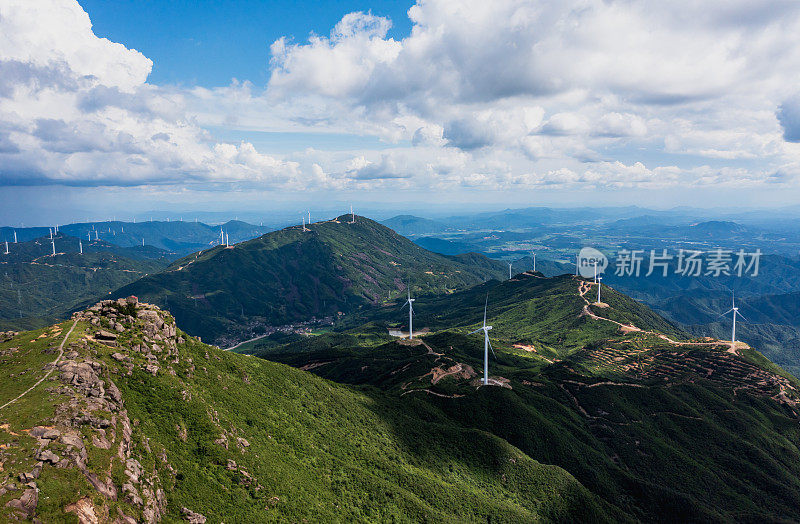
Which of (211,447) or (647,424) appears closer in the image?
(211,447)

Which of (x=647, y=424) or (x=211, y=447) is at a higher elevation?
(x=211, y=447)

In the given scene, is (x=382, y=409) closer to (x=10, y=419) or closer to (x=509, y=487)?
(x=509, y=487)

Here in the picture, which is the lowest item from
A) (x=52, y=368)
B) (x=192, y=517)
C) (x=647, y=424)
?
(x=647, y=424)

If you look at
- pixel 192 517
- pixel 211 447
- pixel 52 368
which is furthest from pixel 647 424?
pixel 52 368

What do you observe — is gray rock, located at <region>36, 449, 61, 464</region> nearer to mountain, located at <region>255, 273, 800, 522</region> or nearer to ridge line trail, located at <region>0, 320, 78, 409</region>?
ridge line trail, located at <region>0, 320, 78, 409</region>

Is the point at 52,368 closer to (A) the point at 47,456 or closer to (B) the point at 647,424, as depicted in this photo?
(A) the point at 47,456

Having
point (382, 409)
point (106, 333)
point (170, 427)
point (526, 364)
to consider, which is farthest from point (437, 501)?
point (526, 364)

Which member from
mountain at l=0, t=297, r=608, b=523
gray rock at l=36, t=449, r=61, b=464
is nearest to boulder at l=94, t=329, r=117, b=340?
mountain at l=0, t=297, r=608, b=523

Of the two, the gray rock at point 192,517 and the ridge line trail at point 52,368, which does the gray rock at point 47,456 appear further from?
the gray rock at point 192,517

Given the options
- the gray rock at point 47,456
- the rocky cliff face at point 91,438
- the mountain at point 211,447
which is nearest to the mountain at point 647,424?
the mountain at point 211,447
